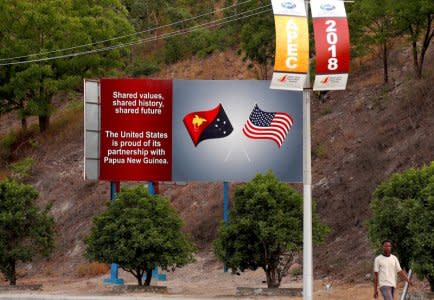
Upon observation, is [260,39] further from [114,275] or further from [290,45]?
[290,45]

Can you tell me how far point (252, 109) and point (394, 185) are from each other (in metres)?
10.00

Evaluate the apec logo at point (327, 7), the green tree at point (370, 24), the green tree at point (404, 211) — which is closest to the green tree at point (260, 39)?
the green tree at point (370, 24)

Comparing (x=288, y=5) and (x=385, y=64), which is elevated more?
(x=385, y=64)

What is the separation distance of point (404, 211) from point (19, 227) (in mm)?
13096

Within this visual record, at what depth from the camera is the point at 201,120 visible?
3806 cm

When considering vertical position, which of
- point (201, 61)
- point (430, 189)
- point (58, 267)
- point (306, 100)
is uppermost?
point (201, 61)

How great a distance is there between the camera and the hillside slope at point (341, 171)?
40312mm

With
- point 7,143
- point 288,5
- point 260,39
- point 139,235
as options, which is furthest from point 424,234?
point 7,143

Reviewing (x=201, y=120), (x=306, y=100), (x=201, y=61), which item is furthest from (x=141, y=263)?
(x=201, y=61)

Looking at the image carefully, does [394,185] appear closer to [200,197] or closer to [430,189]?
[430,189]

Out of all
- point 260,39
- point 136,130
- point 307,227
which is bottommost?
point 307,227

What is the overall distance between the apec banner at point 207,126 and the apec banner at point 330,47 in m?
17.4

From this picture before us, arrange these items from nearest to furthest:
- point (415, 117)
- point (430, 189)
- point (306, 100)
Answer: point (306, 100) < point (430, 189) < point (415, 117)

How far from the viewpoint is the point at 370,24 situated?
157ft
